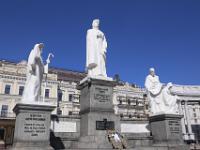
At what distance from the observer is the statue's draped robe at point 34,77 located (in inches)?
467

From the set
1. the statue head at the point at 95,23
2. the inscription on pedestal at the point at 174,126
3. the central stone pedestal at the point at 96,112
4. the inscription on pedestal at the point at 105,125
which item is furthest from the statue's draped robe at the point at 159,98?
the statue head at the point at 95,23

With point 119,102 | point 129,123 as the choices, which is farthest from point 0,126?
point 129,123

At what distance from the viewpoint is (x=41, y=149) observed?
416 inches

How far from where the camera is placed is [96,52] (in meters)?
15.5

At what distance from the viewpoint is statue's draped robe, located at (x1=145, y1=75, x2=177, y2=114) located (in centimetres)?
1575

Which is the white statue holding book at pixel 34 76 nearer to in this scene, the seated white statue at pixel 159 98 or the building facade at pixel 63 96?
the seated white statue at pixel 159 98

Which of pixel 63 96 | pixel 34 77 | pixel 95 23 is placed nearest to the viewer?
pixel 34 77

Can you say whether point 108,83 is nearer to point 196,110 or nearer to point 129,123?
point 129,123

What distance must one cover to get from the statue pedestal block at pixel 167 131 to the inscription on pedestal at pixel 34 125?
721 centimetres

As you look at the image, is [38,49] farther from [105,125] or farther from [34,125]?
[105,125]

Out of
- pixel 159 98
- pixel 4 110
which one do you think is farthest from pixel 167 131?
pixel 4 110

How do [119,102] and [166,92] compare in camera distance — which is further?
[119,102]

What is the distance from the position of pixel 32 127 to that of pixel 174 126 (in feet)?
28.7

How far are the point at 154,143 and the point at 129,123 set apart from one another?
2019mm
